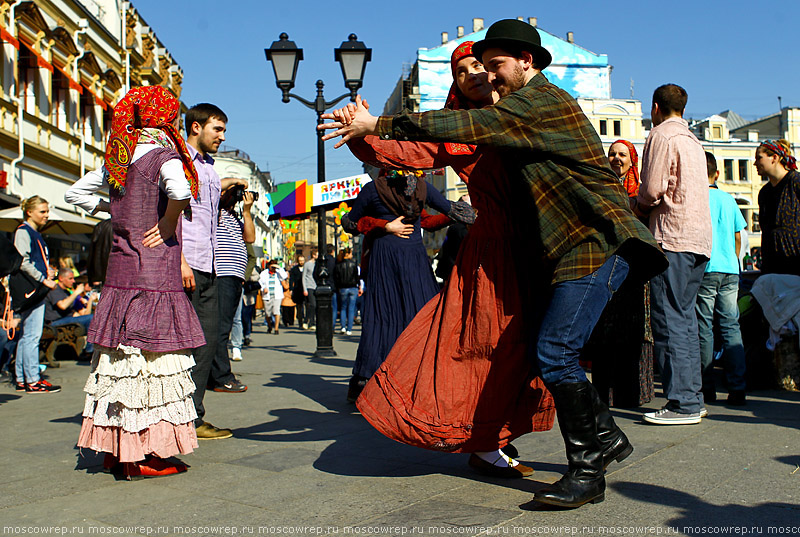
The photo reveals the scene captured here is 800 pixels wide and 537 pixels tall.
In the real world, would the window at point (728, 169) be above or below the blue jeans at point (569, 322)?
above

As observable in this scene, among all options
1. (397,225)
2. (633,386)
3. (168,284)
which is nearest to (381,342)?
(397,225)

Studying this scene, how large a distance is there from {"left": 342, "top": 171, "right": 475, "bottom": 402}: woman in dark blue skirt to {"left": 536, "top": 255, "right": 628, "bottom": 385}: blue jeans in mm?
2949

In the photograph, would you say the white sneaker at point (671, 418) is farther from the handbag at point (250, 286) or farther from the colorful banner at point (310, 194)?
the colorful banner at point (310, 194)

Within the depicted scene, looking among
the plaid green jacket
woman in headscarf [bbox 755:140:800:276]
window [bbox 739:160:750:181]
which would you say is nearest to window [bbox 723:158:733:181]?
window [bbox 739:160:750:181]

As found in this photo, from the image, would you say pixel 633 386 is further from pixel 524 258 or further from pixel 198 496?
pixel 198 496

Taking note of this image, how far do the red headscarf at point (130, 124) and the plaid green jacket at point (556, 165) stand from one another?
1.45 m

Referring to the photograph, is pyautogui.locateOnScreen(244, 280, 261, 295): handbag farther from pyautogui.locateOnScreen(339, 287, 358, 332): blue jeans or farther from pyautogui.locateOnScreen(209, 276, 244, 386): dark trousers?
pyautogui.locateOnScreen(209, 276, 244, 386): dark trousers

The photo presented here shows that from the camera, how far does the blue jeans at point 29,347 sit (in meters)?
7.81

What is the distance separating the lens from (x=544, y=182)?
3.20m

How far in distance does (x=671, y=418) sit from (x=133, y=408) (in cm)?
319

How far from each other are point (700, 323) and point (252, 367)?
5.45m

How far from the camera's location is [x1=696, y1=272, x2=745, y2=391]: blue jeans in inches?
232

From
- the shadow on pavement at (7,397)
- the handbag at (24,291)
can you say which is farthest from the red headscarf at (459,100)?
the handbag at (24,291)

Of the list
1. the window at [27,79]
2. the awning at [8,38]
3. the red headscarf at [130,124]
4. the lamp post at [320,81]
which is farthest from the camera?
the window at [27,79]
